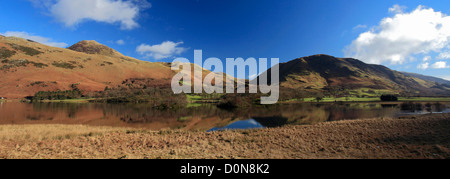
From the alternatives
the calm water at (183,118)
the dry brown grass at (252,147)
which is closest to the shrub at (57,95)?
the calm water at (183,118)

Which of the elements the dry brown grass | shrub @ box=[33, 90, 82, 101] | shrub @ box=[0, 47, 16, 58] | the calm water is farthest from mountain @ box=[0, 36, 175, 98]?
the dry brown grass

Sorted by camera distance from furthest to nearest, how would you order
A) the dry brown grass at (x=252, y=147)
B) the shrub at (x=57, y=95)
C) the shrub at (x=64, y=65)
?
the shrub at (x=64, y=65), the shrub at (x=57, y=95), the dry brown grass at (x=252, y=147)

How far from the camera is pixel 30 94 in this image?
7325 centimetres

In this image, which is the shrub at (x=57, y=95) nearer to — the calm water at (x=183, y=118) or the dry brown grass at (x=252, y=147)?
the calm water at (x=183, y=118)

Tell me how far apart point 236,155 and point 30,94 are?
10504cm

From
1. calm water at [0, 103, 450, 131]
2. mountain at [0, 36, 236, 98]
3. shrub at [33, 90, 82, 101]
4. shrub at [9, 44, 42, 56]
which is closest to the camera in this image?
calm water at [0, 103, 450, 131]

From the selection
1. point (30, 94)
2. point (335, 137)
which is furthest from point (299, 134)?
point (30, 94)

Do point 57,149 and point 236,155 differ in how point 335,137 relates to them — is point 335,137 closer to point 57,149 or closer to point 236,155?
point 236,155

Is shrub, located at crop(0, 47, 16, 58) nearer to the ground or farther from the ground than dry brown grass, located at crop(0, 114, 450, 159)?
farther from the ground

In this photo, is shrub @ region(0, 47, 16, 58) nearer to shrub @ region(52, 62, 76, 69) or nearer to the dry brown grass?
shrub @ region(52, 62, 76, 69)

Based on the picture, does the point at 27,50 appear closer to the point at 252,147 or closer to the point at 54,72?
the point at 54,72

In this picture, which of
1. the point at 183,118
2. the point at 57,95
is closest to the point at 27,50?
the point at 57,95
